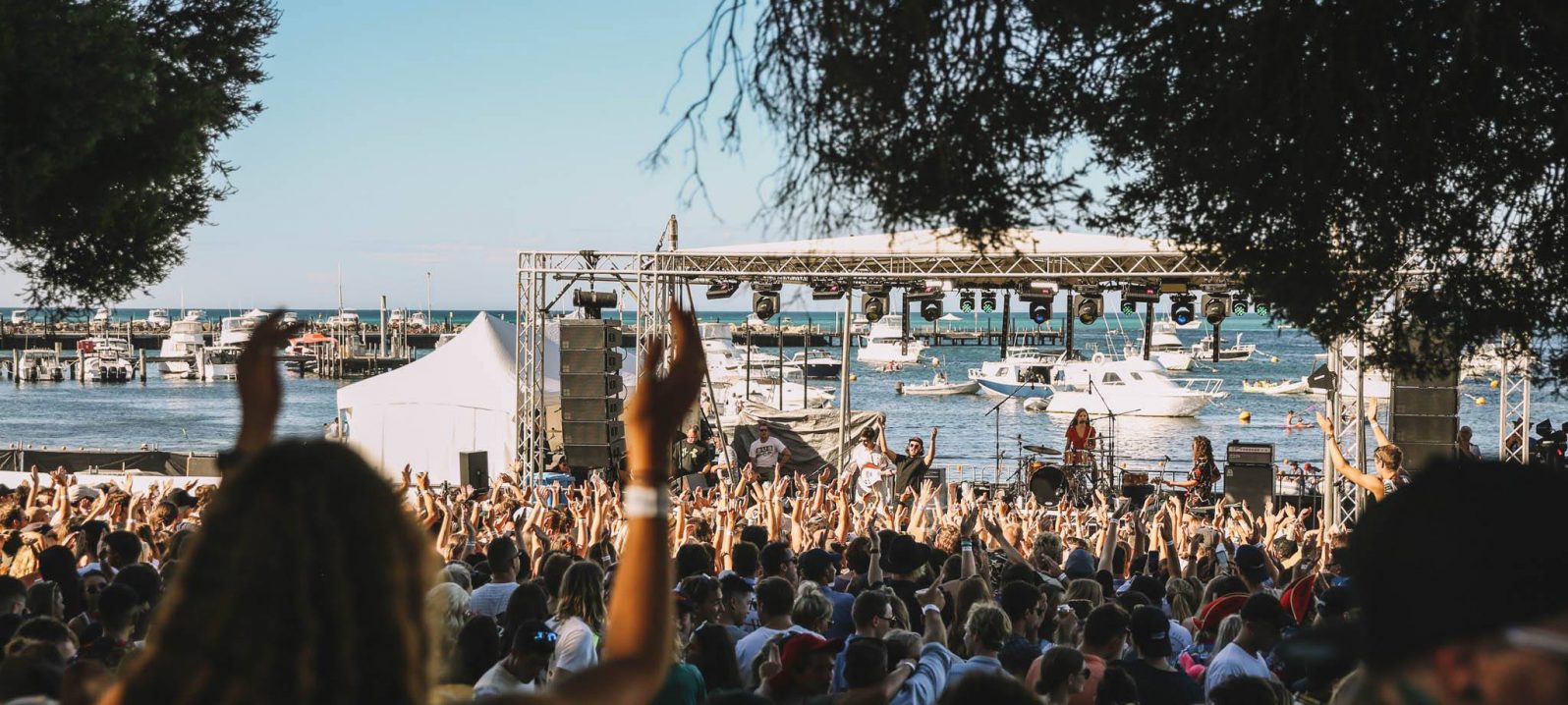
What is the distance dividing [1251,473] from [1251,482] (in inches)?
4.7

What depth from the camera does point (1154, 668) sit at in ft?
15.9

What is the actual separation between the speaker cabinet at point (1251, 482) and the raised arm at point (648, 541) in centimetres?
1686

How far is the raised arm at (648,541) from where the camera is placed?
1873 mm

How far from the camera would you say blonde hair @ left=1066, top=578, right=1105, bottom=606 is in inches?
249

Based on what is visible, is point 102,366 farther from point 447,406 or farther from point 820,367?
point 447,406

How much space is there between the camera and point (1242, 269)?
4.64 meters

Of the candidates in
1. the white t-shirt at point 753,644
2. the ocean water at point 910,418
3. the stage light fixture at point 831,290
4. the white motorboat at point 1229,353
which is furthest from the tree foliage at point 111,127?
the white motorboat at point 1229,353

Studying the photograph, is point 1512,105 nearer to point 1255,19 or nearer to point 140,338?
point 1255,19

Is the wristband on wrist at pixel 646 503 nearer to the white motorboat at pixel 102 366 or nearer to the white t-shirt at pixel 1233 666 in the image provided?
the white t-shirt at pixel 1233 666

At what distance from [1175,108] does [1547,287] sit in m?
1.53

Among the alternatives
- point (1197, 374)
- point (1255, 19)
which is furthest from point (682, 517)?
point (1197, 374)

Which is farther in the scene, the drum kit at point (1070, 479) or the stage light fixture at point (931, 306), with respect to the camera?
the stage light fixture at point (931, 306)

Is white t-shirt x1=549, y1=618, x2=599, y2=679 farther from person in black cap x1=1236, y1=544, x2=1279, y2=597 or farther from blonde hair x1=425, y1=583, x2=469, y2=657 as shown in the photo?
person in black cap x1=1236, y1=544, x2=1279, y2=597

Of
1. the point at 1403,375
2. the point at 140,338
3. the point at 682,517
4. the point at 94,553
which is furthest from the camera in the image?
the point at 140,338
